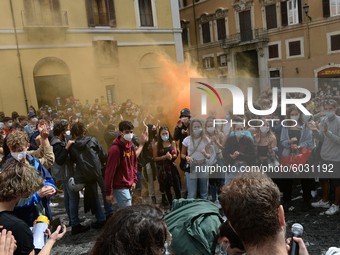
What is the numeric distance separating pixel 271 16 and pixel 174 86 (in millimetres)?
13320

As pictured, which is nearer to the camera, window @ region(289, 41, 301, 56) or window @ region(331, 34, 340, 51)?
window @ region(331, 34, 340, 51)

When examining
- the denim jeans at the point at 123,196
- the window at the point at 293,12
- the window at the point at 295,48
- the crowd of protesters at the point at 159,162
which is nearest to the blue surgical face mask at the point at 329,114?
the crowd of protesters at the point at 159,162

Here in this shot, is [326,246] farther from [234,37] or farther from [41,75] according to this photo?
[234,37]

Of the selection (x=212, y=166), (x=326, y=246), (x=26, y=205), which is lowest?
(x=326, y=246)

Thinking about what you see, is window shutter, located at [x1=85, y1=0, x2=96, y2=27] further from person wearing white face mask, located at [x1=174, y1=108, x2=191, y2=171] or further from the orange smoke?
person wearing white face mask, located at [x1=174, y1=108, x2=191, y2=171]

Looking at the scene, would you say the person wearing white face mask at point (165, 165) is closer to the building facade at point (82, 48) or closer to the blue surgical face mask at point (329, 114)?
the blue surgical face mask at point (329, 114)

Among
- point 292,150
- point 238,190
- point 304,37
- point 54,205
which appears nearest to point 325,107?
point 292,150

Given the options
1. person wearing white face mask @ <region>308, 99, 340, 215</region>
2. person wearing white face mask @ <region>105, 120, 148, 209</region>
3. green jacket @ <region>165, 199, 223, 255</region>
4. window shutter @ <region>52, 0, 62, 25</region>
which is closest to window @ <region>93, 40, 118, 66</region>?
window shutter @ <region>52, 0, 62, 25</region>

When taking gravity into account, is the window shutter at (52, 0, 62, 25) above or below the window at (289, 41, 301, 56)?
above

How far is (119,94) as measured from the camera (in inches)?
717

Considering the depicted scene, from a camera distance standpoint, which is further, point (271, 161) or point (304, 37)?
point (304, 37)

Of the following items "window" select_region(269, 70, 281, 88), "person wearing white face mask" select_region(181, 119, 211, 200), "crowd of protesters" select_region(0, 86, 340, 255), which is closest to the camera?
"crowd of protesters" select_region(0, 86, 340, 255)

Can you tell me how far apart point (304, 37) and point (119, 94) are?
14.7m

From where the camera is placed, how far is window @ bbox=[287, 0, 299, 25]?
2235 centimetres
